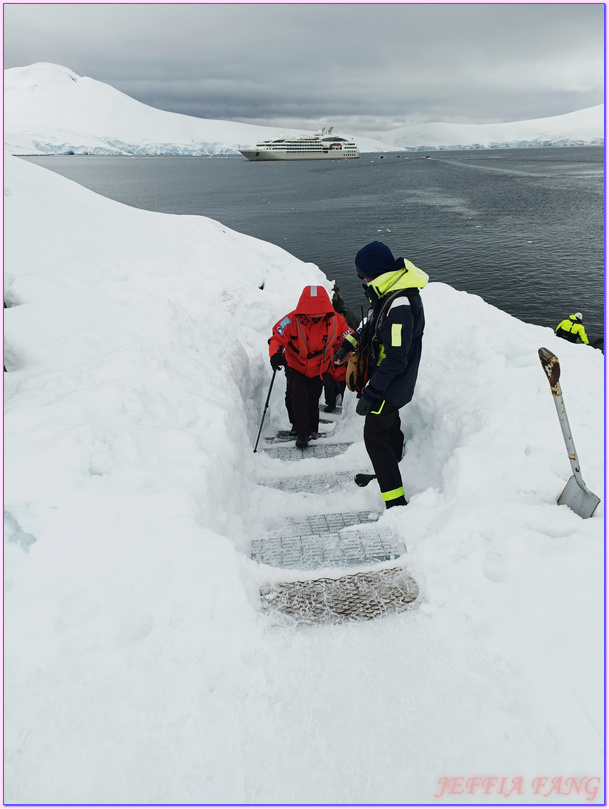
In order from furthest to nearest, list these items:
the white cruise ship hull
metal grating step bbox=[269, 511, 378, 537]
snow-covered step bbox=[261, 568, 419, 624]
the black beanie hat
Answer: the white cruise ship hull → metal grating step bbox=[269, 511, 378, 537] → the black beanie hat → snow-covered step bbox=[261, 568, 419, 624]

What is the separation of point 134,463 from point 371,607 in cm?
244

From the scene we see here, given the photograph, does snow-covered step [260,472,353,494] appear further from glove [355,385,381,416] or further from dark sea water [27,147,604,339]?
dark sea water [27,147,604,339]

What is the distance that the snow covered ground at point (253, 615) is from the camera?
85.6 inches

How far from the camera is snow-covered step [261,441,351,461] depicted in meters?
6.53

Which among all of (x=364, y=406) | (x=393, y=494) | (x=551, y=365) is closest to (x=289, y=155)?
(x=364, y=406)

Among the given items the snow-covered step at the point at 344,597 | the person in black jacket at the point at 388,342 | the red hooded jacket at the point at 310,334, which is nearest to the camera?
the snow-covered step at the point at 344,597

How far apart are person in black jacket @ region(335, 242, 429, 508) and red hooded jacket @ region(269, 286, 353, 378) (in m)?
1.11

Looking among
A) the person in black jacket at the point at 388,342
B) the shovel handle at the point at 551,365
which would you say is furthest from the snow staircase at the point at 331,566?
the shovel handle at the point at 551,365

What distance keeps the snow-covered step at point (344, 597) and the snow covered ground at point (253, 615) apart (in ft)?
0.32

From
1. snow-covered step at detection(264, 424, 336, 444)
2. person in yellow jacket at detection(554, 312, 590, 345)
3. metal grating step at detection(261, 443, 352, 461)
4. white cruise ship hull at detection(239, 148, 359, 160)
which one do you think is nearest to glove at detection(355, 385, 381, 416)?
metal grating step at detection(261, 443, 352, 461)

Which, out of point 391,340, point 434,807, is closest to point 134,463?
point 391,340

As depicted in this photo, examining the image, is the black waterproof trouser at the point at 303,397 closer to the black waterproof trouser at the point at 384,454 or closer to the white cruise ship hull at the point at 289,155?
the black waterproof trouser at the point at 384,454

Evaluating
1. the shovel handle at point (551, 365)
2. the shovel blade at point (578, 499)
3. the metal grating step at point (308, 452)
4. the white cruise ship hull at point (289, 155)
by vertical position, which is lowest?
the metal grating step at point (308, 452)

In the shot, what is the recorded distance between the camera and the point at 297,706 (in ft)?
8.00
